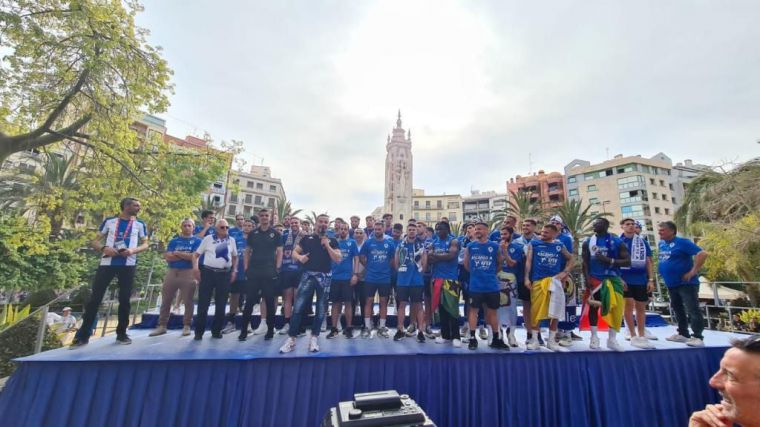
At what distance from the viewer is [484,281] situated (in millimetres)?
4660

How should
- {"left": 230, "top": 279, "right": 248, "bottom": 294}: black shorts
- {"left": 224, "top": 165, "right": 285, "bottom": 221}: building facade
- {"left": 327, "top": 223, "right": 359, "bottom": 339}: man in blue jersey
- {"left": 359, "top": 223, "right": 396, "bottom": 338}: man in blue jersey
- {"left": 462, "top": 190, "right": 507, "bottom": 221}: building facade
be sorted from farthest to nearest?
{"left": 462, "top": 190, "right": 507, "bottom": 221}: building facade → {"left": 224, "top": 165, "right": 285, "bottom": 221}: building facade → {"left": 230, "top": 279, "right": 248, "bottom": 294}: black shorts → {"left": 359, "top": 223, "right": 396, "bottom": 338}: man in blue jersey → {"left": 327, "top": 223, "right": 359, "bottom": 339}: man in blue jersey

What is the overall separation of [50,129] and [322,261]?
366 inches

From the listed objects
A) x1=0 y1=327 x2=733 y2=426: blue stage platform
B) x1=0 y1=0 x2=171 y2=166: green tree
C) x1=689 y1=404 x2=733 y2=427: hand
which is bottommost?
x1=0 y1=327 x2=733 y2=426: blue stage platform

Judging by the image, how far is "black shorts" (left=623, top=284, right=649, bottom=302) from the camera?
5121 millimetres

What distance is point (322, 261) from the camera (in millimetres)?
4930

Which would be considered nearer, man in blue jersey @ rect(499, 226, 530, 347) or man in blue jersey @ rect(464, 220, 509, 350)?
man in blue jersey @ rect(464, 220, 509, 350)

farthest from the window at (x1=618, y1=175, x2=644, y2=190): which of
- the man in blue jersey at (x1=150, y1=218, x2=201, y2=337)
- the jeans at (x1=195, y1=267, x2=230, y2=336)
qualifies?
the man in blue jersey at (x1=150, y1=218, x2=201, y2=337)

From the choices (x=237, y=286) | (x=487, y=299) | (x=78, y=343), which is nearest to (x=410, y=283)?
(x=487, y=299)

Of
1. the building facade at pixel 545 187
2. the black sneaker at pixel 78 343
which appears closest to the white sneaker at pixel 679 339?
the black sneaker at pixel 78 343

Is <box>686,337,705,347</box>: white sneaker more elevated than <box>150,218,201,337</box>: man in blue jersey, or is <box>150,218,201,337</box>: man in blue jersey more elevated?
<box>150,218,201,337</box>: man in blue jersey

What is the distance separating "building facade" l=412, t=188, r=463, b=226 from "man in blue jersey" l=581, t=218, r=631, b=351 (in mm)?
64986

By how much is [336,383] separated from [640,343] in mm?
4937

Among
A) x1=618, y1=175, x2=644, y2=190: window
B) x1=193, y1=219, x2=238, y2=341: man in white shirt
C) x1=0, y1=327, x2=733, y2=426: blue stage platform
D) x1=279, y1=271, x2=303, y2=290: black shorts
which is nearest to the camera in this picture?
x1=0, y1=327, x2=733, y2=426: blue stage platform

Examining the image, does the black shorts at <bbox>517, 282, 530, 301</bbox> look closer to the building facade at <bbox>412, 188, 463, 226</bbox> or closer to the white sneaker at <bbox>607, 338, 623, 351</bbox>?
the white sneaker at <bbox>607, 338, 623, 351</bbox>
